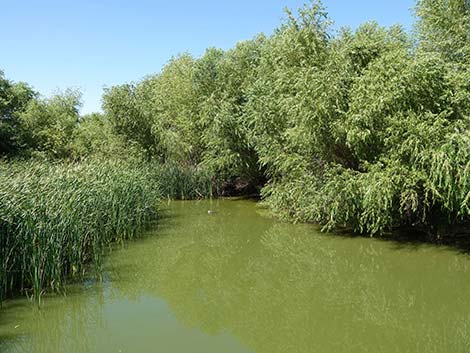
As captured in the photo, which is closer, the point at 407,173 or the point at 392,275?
the point at 392,275

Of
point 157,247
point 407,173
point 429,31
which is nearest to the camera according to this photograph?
point 407,173

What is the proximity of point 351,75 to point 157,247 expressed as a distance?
6.61m

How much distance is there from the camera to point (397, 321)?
21.3 feet

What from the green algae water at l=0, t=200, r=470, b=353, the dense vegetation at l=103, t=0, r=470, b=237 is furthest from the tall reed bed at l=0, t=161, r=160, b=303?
the dense vegetation at l=103, t=0, r=470, b=237

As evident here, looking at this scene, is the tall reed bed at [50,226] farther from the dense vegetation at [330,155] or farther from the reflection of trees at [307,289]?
the reflection of trees at [307,289]

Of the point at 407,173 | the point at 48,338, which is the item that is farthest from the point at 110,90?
the point at 48,338

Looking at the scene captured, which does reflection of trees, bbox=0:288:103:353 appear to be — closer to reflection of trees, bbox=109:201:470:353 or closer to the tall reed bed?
the tall reed bed

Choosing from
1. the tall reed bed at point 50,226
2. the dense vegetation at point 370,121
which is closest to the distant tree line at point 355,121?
the dense vegetation at point 370,121

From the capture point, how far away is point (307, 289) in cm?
801

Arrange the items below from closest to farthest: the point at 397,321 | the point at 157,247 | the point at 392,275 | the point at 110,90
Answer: the point at 397,321, the point at 392,275, the point at 157,247, the point at 110,90

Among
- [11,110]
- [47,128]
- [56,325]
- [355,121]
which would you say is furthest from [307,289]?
[11,110]

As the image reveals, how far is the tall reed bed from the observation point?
6945 millimetres

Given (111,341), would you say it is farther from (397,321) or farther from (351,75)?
(351,75)

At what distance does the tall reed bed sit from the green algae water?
0.46m
